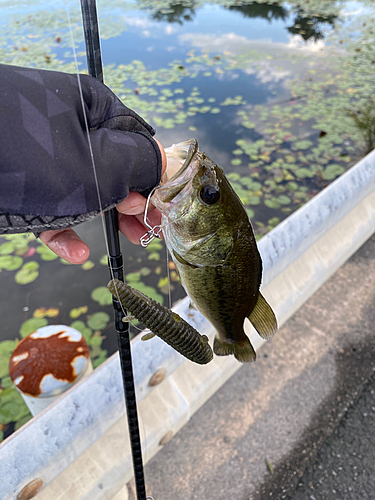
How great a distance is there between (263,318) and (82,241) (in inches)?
29.7

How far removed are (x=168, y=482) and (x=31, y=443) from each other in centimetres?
118

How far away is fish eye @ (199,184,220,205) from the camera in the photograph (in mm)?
1120

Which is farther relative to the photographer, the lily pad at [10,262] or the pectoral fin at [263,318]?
the lily pad at [10,262]

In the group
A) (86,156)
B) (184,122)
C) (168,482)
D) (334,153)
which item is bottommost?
(168,482)

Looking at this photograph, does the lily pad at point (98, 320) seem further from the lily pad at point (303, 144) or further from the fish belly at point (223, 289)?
the lily pad at point (303, 144)

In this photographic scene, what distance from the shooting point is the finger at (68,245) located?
4.20 feet

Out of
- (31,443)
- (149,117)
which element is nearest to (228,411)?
(31,443)

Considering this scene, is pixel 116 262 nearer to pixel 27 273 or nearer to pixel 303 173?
pixel 27 273

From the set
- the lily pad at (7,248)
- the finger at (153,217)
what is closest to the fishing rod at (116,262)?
the finger at (153,217)

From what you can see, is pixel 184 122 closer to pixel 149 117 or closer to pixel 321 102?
pixel 149 117

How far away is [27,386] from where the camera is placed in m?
1.73

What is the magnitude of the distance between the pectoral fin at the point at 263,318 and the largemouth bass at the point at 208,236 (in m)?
0.01

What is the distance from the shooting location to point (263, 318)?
51.8 inches

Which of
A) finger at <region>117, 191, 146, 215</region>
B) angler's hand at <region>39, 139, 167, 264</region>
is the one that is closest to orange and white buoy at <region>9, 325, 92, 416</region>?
angler's hand at <region>39, 139, 167, 264</region>
